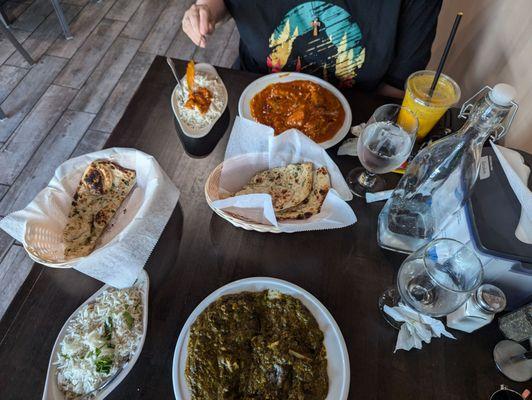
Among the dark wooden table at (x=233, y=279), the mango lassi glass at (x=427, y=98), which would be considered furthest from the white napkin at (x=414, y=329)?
the mango lassi glass at (x=427, y=98)

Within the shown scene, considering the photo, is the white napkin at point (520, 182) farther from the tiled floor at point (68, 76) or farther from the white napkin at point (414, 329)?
the tiled floor at point (68, 76)

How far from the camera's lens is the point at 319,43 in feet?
5.22

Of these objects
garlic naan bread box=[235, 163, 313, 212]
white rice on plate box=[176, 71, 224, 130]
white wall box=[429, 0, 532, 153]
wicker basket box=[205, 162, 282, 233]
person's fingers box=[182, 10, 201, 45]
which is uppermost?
person's fingers box=[182, 10, 201, 45]

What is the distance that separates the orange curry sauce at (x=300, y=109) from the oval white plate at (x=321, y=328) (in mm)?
585

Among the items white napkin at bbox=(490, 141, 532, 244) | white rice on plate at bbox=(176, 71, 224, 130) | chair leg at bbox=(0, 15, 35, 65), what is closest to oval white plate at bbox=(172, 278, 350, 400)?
white napkin at bbox=(490, 141, 532, 244)

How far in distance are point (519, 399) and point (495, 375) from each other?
7cm

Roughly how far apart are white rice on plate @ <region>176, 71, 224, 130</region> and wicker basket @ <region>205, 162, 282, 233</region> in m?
0.27

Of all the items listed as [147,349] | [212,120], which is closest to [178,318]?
[147,349]

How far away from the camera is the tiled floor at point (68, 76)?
8.04 feet

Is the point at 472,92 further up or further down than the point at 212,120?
further down

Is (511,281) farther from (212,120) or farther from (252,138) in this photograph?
(212,120)

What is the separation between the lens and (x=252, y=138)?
4.10ft

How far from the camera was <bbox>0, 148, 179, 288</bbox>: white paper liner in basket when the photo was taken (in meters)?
0.98

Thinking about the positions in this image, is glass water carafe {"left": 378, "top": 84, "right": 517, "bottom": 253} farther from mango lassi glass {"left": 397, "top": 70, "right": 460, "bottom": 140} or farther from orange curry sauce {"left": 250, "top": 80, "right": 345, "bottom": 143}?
orange curry sauce {"left": 250, "top": 80, "right": 345, "bottom": 143}
